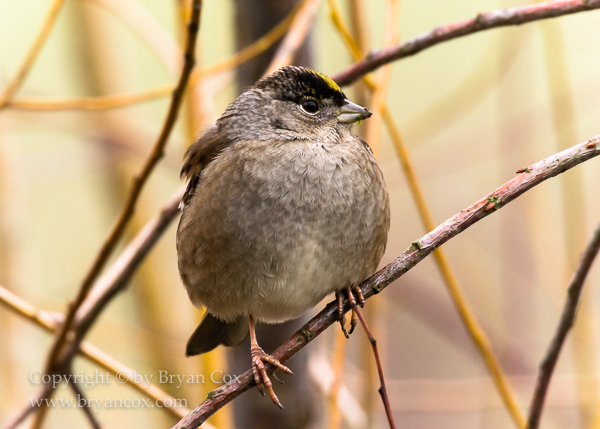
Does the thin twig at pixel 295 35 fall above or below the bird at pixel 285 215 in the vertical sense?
above

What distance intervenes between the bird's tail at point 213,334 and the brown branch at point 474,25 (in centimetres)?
125

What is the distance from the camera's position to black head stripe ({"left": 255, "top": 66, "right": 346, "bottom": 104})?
9.00 feet

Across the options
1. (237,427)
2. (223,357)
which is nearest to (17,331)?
(223,357)

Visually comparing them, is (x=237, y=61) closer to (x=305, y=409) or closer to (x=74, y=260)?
(x=305, y=409)

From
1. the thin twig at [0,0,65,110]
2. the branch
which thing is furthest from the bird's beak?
the thin twig at [0,0,65,110]

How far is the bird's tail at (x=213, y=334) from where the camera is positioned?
2799mm

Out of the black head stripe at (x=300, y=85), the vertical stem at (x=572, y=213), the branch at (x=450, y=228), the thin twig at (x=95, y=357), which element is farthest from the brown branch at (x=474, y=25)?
the thin twig at (x=95, y=357)

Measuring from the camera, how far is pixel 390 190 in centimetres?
465

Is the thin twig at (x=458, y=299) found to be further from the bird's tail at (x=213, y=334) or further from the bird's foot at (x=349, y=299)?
the bird's tail at (x=213, y=334)

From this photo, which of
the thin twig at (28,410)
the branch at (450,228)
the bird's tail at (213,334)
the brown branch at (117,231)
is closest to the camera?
the branch at (450,228)

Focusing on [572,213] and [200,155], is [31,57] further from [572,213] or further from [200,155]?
[572,213]

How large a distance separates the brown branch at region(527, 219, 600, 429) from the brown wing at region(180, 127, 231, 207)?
4.99ft

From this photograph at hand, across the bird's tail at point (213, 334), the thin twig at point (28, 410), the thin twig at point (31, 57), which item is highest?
the thin twig at point (31, 57)

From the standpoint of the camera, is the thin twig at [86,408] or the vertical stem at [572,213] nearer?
the thin twig at [86,408]
